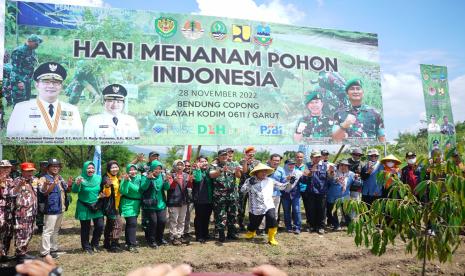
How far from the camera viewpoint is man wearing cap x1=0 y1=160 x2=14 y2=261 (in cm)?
533

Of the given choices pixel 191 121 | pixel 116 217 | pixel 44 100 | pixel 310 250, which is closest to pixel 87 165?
pixel 116 217

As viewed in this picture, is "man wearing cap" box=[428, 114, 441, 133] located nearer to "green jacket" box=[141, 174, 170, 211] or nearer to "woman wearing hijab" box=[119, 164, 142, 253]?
"green jacket" box=[141, 174, 170, 211]

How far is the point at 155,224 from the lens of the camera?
20.8 feet

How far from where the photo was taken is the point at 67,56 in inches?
280

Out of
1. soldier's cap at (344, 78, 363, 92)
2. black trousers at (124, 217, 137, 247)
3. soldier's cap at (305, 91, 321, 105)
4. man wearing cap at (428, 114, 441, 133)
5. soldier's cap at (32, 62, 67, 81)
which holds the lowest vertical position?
black trousers at (124, 217, 137, 247)

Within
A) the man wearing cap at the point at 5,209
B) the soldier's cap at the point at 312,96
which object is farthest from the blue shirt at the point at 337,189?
the man wearing cap at the point at 5,209

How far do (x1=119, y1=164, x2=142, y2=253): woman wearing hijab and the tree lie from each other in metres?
4.24

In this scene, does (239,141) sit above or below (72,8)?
below

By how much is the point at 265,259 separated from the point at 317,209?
2336 millimetres

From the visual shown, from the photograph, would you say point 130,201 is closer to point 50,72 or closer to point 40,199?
point 40,199

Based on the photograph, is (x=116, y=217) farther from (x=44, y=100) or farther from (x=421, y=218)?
(x=421, y=218)

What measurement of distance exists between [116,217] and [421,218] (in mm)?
5006

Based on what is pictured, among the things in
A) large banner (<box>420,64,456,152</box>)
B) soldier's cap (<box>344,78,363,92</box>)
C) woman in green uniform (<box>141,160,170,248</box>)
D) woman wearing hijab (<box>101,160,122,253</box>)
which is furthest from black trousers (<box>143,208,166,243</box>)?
large banner (<box>420,64,456,152</box>)

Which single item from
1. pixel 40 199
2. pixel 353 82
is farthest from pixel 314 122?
pixel 40 199
